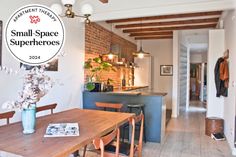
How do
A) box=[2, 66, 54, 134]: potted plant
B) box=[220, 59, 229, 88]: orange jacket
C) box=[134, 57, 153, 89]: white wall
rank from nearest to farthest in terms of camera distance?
box=[2, 66, 54, 134]: potted plant < box=[220, 59, 229, 88]: orange jacket < box=[134, 57, 153, 89]: white wall

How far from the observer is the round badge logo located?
2.23 meters

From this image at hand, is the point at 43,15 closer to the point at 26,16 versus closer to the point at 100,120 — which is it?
the point at 26,16

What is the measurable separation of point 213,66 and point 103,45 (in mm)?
2778

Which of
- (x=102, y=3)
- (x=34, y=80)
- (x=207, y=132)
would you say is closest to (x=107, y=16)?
(x=102, y=3)

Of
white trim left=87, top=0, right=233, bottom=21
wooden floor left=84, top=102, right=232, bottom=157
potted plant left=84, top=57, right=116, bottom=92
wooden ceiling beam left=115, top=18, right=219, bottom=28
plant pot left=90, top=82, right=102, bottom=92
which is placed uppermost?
wooden ceiling beam left=115, top=18, right=219, bottom=28

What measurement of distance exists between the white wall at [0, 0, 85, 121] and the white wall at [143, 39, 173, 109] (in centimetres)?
448

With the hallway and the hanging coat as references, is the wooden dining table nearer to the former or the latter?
the hallway

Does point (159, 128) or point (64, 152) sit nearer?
point (64, 152)

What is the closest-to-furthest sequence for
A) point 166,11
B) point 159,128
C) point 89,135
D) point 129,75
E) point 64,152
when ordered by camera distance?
1. point 64,152
2. point 89,135
3. point 166,11
4. point 159,128
5. point 129,75

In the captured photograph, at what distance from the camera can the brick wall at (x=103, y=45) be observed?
5052mm

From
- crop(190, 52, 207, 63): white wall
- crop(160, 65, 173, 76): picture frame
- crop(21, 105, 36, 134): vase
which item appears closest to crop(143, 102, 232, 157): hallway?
crop(21, 105, 36, 134): vase

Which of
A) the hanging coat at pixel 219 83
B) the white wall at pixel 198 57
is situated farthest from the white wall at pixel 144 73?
the white wall at pixel 198 57

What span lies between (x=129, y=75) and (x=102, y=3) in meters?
3.84

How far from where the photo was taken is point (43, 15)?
2.31m
